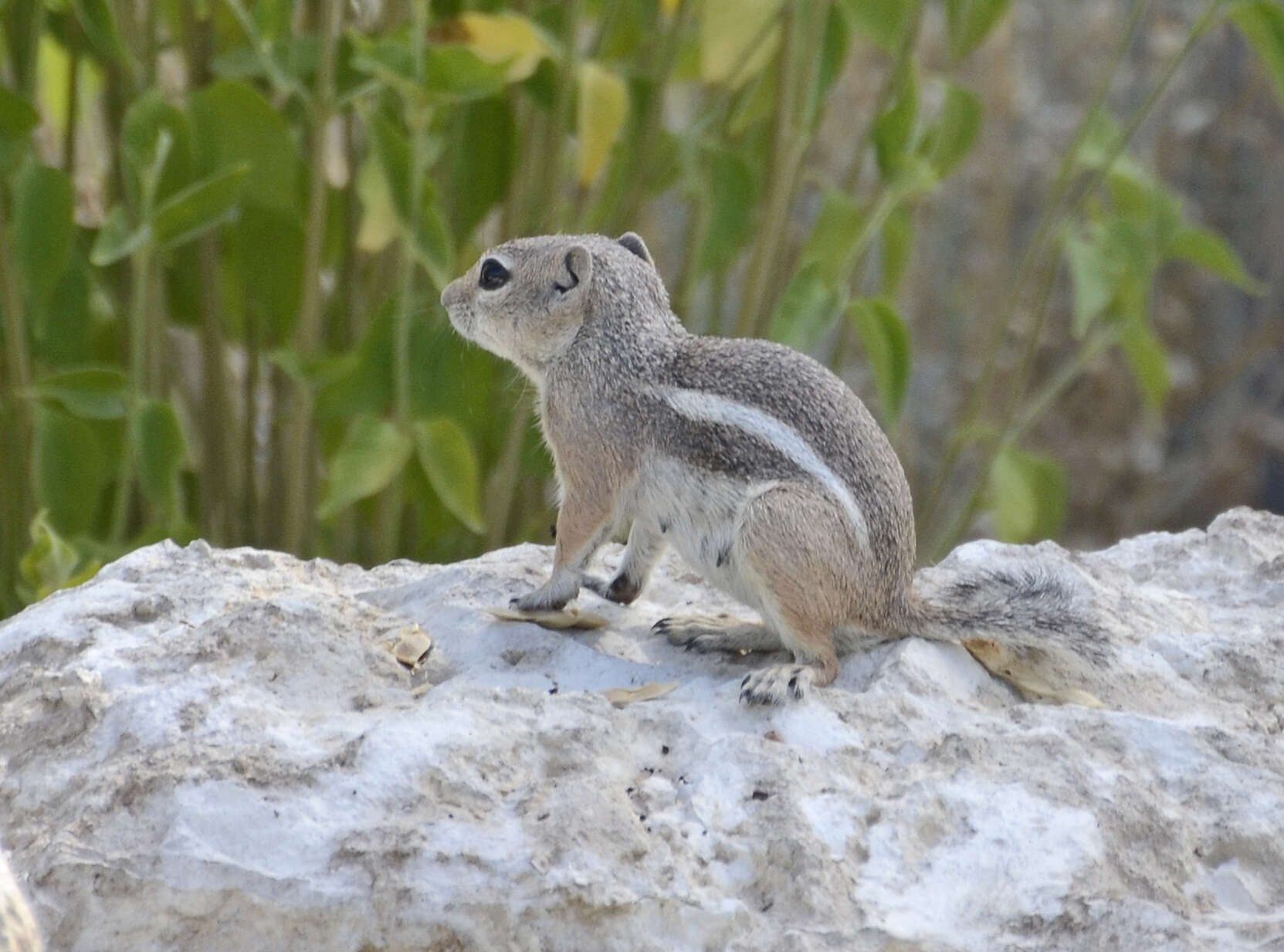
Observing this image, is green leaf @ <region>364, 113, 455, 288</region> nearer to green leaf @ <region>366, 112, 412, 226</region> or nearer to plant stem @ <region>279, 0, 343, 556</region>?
green leaf @ <region>366, 112, 412, 226</region>

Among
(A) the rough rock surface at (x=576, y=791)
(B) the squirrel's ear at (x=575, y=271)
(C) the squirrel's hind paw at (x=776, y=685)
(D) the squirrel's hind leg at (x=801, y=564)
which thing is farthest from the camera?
(B) the squirrel's ear at (x=575, y=271)

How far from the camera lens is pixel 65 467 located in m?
3.52

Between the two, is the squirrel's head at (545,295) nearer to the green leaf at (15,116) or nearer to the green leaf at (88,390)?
the green leaf at (88,390)

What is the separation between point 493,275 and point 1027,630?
1.08m

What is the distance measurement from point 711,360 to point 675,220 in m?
4.99

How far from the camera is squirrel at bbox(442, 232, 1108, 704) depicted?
2.52m

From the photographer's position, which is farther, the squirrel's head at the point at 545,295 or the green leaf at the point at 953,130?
the green leaf at the point at 953,130

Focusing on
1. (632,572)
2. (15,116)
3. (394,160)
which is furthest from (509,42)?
(632,572)

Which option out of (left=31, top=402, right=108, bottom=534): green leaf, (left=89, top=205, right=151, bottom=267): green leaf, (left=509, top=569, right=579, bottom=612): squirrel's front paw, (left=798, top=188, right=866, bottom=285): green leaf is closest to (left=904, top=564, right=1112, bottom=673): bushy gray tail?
(left=509, top=569, right=579, bottom=612): squirrel's front paw

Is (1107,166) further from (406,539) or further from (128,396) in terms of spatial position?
(128,396)

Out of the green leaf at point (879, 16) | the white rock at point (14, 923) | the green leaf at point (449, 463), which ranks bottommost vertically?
the green leaf at point (449, 463)

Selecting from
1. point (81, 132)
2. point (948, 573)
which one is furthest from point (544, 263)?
point (81, 132)

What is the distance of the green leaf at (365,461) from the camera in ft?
10.9

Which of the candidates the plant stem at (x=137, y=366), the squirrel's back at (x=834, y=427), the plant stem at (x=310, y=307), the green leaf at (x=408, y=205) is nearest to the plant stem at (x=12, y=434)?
the plant stem at (x=137, y=366)
